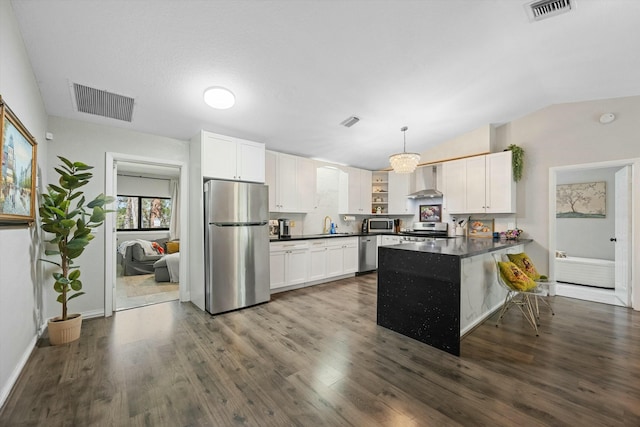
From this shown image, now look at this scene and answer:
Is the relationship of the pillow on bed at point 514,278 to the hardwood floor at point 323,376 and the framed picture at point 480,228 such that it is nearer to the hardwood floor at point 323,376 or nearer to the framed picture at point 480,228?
the hardwood floor at point 323,376

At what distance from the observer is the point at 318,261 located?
4836 millimetres

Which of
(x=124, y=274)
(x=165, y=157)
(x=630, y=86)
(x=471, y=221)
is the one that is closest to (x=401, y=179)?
(x=471, y=221)

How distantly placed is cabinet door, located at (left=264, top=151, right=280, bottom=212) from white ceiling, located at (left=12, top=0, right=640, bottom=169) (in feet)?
1.58

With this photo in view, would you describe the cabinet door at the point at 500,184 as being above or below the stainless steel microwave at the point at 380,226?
above

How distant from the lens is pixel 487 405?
1721mm

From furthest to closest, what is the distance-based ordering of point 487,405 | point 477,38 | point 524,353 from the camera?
point 477,38 → point 524,353 → point 487,405

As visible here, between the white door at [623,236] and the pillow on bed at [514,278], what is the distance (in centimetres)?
208

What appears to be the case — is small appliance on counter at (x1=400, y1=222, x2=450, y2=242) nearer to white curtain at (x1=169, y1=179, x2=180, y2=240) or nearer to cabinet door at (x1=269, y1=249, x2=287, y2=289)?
cabinet door at (x1=269, y1=249, x2=287, y2=289)

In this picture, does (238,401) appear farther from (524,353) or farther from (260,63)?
(260,63)

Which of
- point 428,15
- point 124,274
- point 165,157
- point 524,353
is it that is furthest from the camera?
point 124,274

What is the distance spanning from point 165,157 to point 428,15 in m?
3.61

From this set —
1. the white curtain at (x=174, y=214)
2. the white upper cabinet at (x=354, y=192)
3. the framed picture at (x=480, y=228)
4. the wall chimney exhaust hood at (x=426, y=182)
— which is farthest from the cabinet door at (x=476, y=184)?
the white curtain at (x=174, y=214)

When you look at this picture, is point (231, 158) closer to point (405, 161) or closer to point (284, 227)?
point (284, 227)

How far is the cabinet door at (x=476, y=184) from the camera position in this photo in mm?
4727
